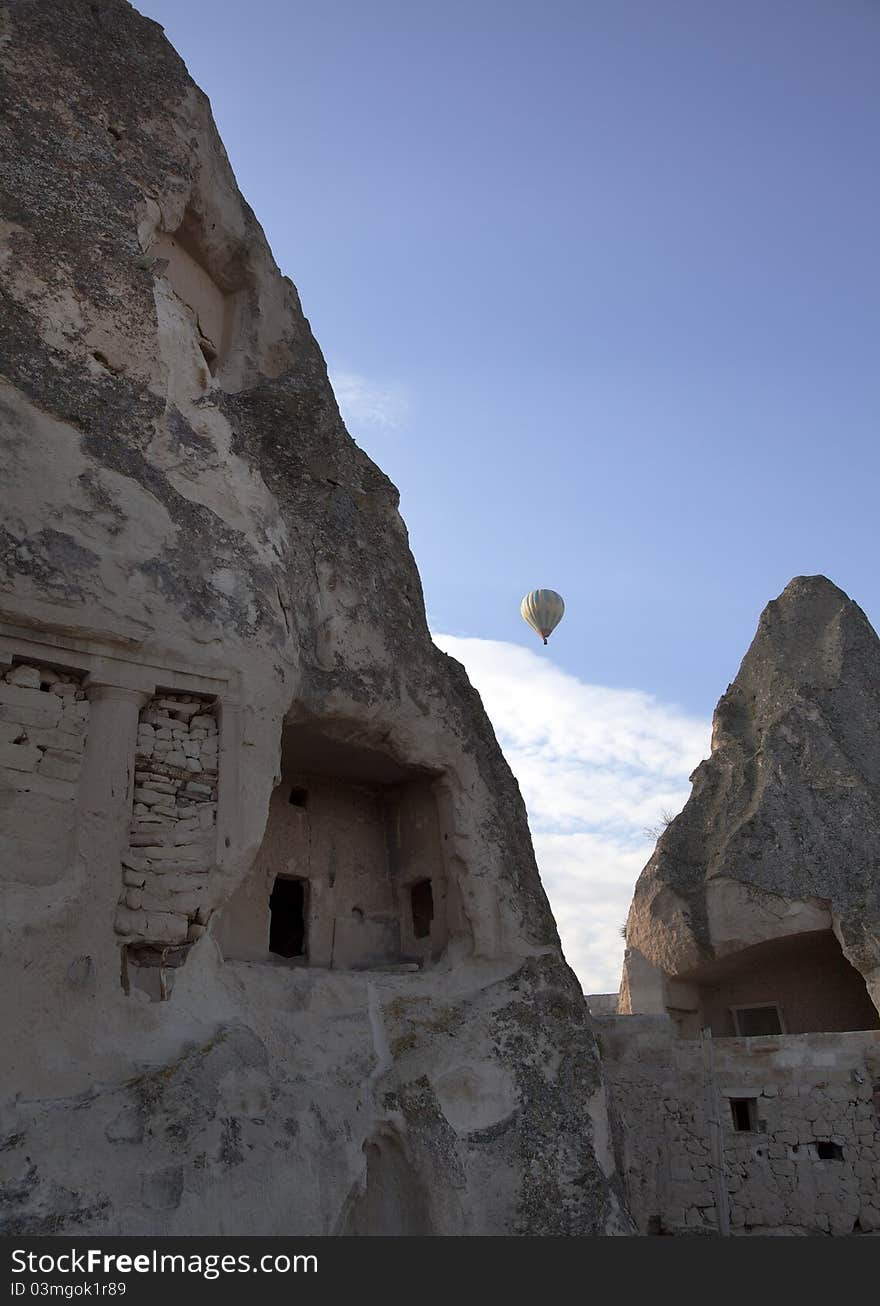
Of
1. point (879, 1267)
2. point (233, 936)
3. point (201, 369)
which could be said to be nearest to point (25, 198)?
point (201, 369)

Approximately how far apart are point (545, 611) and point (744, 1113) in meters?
10.3

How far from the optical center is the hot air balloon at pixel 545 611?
18.8 m

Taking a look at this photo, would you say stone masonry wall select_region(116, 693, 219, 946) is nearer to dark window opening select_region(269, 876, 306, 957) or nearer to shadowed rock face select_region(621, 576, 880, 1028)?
dark window opening select_region(269, 876, 306, 957)

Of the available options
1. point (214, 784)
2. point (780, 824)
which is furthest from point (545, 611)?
point (214, 784)

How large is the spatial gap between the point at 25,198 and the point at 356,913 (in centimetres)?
581

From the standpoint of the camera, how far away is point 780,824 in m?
12.0

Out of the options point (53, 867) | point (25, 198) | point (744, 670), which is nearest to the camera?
point (53, 867)

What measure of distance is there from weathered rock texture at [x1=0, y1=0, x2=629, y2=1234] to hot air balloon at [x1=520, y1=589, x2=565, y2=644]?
371 inches

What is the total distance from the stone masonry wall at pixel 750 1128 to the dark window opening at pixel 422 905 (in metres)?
2.19

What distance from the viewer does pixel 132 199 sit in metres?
8.26

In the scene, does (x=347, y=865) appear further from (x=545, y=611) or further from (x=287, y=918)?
(x=545, y=611)

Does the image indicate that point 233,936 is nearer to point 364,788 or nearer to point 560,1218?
point 364,788

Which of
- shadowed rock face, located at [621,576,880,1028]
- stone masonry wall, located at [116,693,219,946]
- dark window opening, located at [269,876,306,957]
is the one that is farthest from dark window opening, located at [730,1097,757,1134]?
stone masonry wall, located at [116,693,219,946]

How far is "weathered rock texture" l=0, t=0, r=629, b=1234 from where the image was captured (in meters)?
5.67
